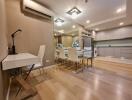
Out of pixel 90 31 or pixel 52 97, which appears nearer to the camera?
pixel 52 97

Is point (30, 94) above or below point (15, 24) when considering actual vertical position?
below

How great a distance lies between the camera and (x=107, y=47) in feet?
24.5

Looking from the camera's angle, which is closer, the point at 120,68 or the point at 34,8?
the point at 34,8

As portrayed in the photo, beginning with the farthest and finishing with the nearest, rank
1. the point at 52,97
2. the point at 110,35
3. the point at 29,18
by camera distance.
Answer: the point at 110,35 → the point at 29,18 → the point at 52,97

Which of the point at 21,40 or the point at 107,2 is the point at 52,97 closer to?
the point at 21,40

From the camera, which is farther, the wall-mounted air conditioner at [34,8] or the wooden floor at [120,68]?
the wooden floor at [120,68]

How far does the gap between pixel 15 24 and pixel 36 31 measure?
759 millimetres

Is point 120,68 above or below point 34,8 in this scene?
below

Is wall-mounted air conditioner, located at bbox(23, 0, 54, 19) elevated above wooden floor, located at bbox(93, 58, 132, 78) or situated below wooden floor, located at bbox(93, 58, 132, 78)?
above

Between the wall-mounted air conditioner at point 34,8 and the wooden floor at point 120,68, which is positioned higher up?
the wall-mounted air conditioner at point 34,8

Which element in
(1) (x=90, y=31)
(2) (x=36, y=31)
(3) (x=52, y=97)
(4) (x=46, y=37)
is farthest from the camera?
(1) (x=90, y=31)

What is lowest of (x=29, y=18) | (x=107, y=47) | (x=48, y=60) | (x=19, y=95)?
(x=19, y=95)

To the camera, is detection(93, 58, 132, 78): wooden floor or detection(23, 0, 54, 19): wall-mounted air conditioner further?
detection(93, 58, 132, 78): wooden floor

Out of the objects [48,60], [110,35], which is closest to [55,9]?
[48,60]
